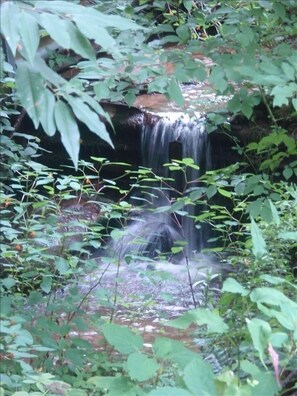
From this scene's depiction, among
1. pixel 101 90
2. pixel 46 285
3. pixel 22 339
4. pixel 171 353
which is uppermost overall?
pixel 101 90

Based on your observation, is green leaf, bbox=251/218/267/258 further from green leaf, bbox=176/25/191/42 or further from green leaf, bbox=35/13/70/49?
green leaf, bbox=176/25/191/42

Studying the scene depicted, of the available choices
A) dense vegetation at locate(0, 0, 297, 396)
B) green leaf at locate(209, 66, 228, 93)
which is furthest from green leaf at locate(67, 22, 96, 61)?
green leaf at locate(209, 66, 228, 93)

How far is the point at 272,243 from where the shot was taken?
400 cm

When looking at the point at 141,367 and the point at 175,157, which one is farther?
the point at 175,157

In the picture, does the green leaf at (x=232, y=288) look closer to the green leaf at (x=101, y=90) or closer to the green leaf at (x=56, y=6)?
the green leaf at (x=56, y=6)

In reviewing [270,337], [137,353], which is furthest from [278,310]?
[137,353]

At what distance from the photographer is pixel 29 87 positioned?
114cm

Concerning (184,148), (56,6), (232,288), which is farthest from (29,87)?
(184,148)

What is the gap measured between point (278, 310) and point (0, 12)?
3.00ft

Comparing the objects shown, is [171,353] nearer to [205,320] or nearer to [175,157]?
[205,320]

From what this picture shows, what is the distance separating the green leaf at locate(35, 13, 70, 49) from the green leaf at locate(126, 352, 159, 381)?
2.48ft

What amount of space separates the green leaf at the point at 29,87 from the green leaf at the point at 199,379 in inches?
22.9

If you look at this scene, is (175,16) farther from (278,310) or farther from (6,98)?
(278,310)

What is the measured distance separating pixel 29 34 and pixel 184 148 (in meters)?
6.45
